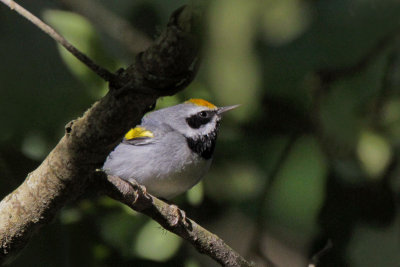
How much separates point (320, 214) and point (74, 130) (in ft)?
1.01

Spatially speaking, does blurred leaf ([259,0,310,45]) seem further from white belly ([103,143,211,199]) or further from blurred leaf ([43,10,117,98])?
white belly ([103,143,211,199])

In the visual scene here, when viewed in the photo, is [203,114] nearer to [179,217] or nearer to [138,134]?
[138,134]

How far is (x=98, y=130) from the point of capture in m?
0.50

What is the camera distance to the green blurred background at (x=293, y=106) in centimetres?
18

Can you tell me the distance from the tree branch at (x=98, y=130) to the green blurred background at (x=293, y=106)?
0.02 metres

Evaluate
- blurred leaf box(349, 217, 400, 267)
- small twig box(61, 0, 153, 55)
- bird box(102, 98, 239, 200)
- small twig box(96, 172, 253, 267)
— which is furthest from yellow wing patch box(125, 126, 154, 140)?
blurred leaf box(349, 217, 400, 267)

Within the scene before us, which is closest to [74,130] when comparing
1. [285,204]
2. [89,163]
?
[89,163]

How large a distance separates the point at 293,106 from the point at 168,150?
1097 millimetres

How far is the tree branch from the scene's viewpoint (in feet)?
0.95

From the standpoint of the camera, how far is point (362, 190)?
295 mm

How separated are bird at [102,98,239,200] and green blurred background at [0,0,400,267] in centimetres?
62

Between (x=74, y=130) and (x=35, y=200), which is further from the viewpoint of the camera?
(x=35, y=200)

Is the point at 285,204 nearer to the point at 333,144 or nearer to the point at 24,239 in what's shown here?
the point at 333,144

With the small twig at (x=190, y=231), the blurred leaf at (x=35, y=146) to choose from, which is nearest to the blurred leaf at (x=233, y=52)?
the blurred leaf at (x=35, y=146)
